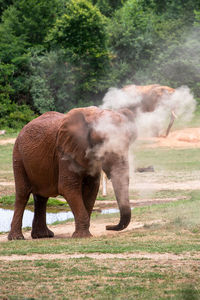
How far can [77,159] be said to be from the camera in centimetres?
1079

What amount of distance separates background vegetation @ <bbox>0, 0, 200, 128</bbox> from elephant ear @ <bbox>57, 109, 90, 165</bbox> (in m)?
24.1

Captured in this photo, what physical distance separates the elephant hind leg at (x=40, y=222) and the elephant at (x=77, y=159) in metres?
0.02

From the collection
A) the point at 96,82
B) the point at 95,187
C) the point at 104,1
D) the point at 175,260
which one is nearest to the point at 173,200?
the point at 95,187

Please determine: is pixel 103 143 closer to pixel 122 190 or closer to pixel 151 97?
pixel 122 190

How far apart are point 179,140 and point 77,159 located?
65.1ft

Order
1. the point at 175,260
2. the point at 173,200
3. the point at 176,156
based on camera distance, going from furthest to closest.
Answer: the point at 176,156
the point at 173,200
the point at 175,260

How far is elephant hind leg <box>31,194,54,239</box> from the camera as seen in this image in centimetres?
1204

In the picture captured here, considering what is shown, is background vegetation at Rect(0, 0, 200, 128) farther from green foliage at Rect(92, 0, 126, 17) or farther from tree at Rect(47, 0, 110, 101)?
green foliage at Rect(92, 0, 126, 17)

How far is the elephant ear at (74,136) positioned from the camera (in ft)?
35.4

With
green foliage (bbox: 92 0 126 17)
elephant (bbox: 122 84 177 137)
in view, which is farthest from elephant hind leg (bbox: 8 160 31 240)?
green foliage (bbox: 92 0 126 17)

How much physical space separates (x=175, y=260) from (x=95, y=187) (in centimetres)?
359

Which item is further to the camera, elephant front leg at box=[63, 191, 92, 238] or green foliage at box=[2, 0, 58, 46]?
green foliage at box=[2, 0, 58, 46]

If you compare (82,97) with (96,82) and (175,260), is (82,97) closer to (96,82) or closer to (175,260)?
(96,82)

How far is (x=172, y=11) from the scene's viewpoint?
→ 4403 centimetres
